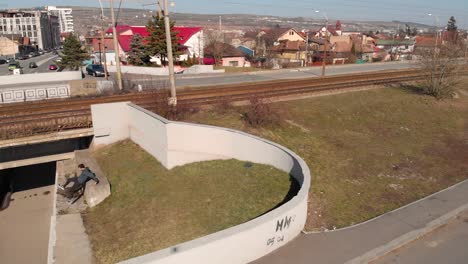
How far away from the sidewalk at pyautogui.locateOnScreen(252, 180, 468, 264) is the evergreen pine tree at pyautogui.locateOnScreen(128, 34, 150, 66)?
4150cm

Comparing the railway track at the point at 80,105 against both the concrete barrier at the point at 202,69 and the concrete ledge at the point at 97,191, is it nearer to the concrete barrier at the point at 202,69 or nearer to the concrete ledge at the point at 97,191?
the concrete ledge at the point at 97,191

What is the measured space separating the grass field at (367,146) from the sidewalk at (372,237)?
0.62m

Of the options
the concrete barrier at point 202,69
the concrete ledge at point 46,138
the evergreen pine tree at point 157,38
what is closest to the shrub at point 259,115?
the concrete ledge at point 46,138

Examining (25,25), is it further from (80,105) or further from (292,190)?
(292,190)

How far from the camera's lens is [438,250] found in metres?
9.29

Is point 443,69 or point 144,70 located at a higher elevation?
point 443,69

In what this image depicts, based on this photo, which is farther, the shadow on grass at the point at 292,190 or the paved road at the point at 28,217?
the paved road at the point at 28,217

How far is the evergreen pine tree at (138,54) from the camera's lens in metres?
47.4

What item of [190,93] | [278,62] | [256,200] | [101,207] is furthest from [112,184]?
[278,62]

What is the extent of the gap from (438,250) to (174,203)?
317 inches

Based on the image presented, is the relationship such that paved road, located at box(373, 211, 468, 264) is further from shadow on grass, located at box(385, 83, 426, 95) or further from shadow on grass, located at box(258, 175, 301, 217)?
shadow on grass, located at box(385, 83, 426, 95)

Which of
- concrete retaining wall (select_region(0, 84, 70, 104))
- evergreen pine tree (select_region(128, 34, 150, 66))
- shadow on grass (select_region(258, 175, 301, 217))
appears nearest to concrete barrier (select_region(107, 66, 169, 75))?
evergreen pine tree (select_region(128, 34, 150, 66))

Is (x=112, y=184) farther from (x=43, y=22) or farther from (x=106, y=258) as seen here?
(x=43, y=22)

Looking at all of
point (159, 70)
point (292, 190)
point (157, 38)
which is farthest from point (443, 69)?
point (157, 38)
